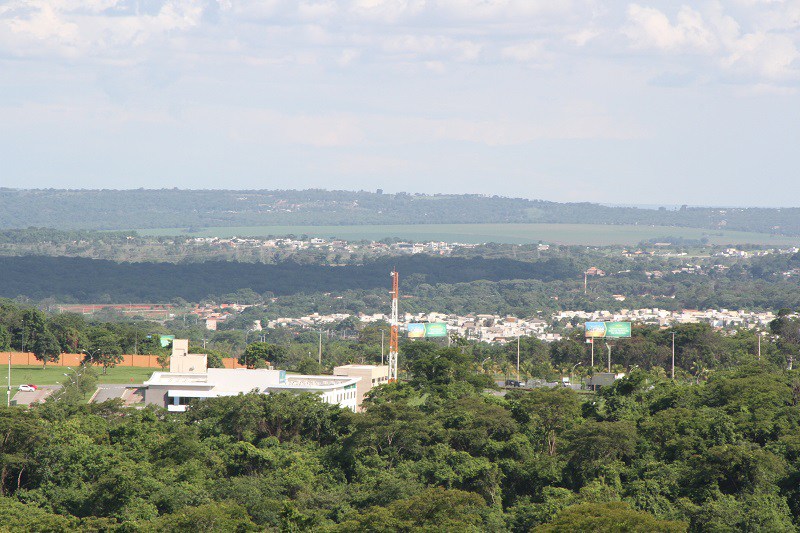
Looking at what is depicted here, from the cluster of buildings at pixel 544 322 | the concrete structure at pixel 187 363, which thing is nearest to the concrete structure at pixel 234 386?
the concrete structure at pixel 187 363

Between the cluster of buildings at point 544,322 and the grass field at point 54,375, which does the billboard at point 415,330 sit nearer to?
the grass field at point 54,375

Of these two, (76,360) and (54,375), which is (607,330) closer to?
(76,360)

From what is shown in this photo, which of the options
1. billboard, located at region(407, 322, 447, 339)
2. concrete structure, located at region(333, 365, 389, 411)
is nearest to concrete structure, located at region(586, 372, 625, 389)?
concrete structure, located at region(333, 365, 389, 411)

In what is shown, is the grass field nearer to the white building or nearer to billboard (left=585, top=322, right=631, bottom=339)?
the white building

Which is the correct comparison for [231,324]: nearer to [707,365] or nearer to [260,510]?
[707,365]

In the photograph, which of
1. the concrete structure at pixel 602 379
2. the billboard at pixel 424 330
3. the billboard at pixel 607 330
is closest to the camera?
the concrete structure at pixel 602 379

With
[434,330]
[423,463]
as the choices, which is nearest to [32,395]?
[423,463]

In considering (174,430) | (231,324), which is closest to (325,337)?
(231,324)
